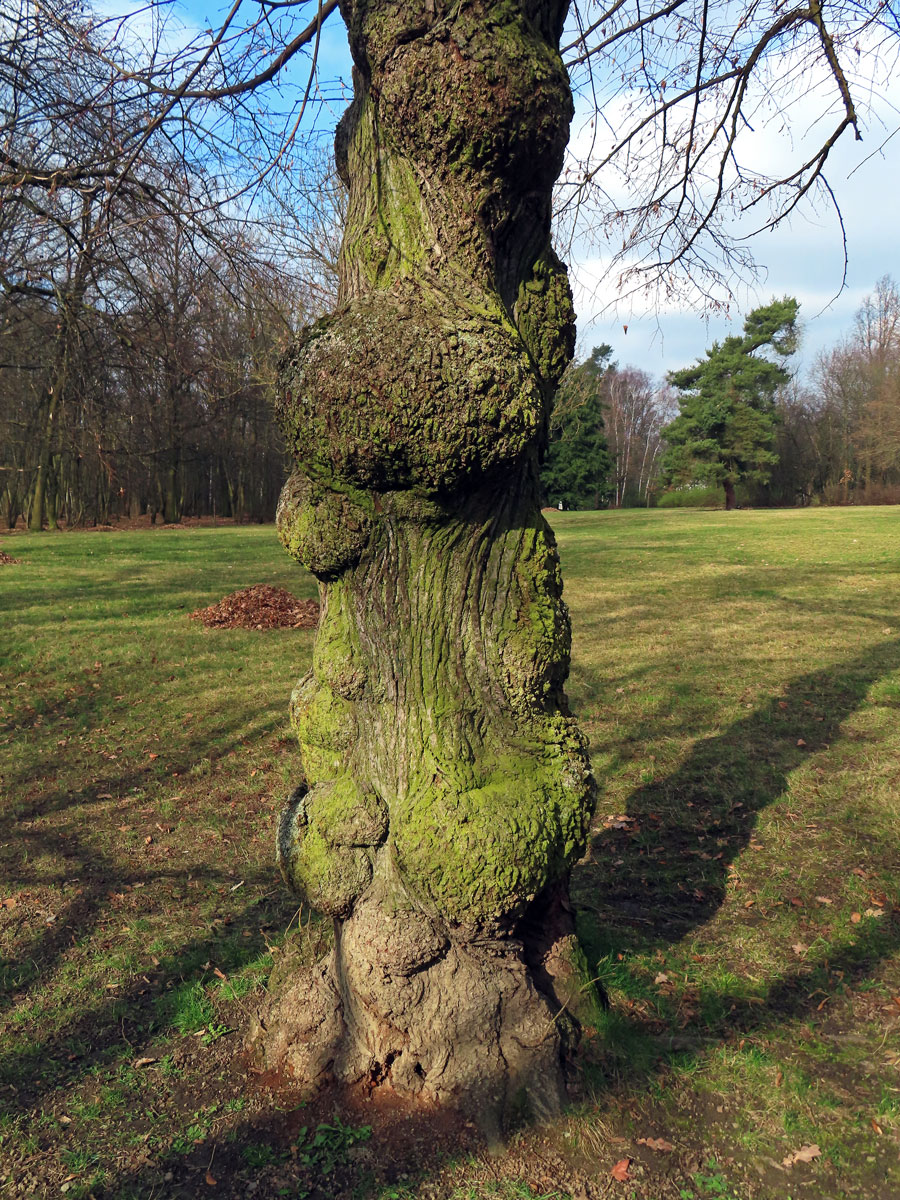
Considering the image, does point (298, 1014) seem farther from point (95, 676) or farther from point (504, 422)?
point (95, 676)

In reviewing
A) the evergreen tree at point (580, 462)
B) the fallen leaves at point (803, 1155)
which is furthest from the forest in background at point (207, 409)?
the fallen leaves at point (803, 1155)

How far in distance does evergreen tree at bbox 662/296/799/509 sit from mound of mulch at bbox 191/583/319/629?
132ft

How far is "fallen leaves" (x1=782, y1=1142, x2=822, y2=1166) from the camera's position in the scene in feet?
7.59

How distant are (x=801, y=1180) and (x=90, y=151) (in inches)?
217

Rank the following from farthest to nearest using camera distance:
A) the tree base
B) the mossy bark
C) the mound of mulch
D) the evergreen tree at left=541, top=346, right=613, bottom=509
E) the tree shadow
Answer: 1. the evergreen tree at left=541, top=346, right=613, bottom=509
2. the mound of mulch
3. the tree shadow
4. the tree base
5. the mossy bark

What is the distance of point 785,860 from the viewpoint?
418cm

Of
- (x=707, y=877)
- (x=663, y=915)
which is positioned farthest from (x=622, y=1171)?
(x=707, y=877)

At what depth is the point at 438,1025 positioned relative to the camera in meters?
2.44

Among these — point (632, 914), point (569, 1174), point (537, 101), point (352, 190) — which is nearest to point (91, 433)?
point (352, 190)

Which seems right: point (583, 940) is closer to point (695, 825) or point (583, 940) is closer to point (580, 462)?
point (695, 825)

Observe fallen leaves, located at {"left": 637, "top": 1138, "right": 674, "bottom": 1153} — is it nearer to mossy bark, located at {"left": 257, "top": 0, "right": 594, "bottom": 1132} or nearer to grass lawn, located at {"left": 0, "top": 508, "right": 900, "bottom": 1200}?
grass lawn, located at {"left": 0, "top": 508, "right": 900, "bottom": 1200}

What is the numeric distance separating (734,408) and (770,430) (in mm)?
2651

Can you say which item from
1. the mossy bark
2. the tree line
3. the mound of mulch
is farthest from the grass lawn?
the tree line

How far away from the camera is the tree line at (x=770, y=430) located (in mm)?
46281
